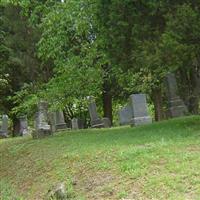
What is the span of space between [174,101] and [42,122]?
5.20 metres

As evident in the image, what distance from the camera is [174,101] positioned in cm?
1881

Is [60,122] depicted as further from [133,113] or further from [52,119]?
[133,113]

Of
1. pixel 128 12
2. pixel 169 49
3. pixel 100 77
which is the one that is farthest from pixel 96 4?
pixel 100 77

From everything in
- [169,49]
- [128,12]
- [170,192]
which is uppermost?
[128,12]

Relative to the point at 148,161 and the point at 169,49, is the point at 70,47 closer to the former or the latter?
the point at 169,49

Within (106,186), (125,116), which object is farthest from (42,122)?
(106,186)

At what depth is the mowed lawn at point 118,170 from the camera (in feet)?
23.5

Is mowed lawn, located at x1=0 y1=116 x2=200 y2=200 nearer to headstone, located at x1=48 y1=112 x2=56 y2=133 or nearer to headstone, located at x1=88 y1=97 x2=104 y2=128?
headstone, located at x1=48 y1=112 x2=56 y2=133

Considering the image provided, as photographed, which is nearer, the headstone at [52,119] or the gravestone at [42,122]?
the gravestone at [42,122]

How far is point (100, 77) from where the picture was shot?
18.4m

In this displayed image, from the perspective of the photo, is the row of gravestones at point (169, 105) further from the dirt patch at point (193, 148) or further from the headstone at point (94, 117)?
the dirt patch at point (193, 148)

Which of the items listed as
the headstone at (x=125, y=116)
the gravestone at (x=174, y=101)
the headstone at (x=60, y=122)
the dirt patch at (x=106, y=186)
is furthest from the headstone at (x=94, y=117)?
the dirt patch at (x=106, y=186)

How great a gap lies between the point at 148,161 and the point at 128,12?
5.00 metres

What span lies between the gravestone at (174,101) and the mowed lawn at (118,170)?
6.24m
